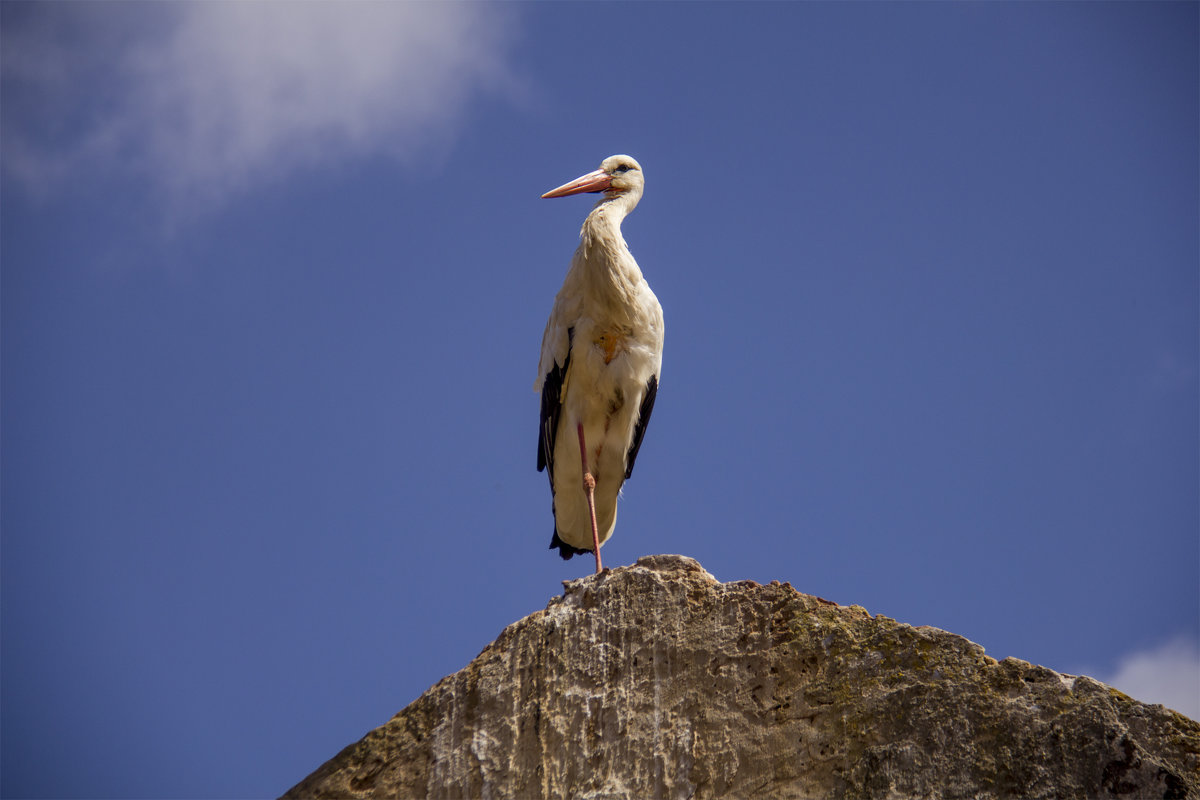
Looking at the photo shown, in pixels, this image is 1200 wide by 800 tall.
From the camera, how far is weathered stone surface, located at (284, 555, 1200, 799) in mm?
4285

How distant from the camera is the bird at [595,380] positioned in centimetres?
806

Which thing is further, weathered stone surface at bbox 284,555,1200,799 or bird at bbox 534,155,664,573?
bird at bbox 534,155,664,573

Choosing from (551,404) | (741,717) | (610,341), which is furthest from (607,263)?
(741,717)

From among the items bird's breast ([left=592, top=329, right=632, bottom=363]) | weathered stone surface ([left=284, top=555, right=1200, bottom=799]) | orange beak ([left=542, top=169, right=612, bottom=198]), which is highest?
orange beak ([left=542, top=169, right=612, bottom=198])

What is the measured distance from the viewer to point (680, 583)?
5.23 meters

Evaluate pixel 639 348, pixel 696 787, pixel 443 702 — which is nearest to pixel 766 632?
pixel 696 787

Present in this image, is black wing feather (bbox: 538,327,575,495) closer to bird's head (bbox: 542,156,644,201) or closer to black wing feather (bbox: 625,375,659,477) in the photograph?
black wing feather (bbox: 625,375,659,477)

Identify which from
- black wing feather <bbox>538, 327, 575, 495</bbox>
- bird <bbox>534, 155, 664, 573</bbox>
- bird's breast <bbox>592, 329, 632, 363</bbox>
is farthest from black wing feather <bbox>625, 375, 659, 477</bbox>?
black wing feather <bbox>538, 327, 575, 495</bbox>

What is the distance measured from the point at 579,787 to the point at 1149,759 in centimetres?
216

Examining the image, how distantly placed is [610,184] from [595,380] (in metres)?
2.00

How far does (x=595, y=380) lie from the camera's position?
8078 millimetres

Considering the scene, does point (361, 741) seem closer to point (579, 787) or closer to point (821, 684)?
point (579, 787)

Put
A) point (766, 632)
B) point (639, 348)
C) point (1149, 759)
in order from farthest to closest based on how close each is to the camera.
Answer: point (639, 348)
point (766, 632)
point (1149, 759)

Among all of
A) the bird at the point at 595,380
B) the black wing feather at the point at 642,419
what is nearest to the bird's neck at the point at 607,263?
the bird at the point at 595,380
